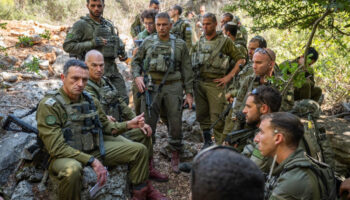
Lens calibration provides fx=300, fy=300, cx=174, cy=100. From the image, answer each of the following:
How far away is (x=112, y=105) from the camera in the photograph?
4.63 meters

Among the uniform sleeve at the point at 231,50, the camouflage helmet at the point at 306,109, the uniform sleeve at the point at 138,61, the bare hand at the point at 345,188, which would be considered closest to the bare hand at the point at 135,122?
the uniform sleeve at the point at 138,61

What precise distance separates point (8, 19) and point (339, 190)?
11701mm

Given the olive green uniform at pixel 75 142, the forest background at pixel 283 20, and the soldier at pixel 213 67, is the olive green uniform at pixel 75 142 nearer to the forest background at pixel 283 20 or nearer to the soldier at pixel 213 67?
the soldier at pixel 213 67

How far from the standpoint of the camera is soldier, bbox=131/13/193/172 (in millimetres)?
5059

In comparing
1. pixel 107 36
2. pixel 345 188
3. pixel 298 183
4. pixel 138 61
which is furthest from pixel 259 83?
pixel 107 36

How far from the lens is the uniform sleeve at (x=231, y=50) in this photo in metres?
5.51

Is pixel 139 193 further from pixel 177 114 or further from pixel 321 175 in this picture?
pixel 321 175

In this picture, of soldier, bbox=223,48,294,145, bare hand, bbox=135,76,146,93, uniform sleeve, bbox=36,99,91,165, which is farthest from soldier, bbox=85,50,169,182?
soldier, bbox=223,48,294,145

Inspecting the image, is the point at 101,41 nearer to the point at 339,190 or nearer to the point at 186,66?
the point at 186,66

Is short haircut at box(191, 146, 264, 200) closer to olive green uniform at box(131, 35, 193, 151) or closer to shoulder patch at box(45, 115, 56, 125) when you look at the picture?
shoulder patch at box(45, 115, 56, 125)

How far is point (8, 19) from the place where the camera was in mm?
10844

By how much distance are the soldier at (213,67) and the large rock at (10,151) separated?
3049 millimetres

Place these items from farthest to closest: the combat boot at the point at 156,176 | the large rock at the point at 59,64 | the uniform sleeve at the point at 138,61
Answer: the large rock at the point at 59,64 → the uniform sleeve at the point at 138,61 → the combat boot at the point at 156,176

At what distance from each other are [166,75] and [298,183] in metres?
3.18
